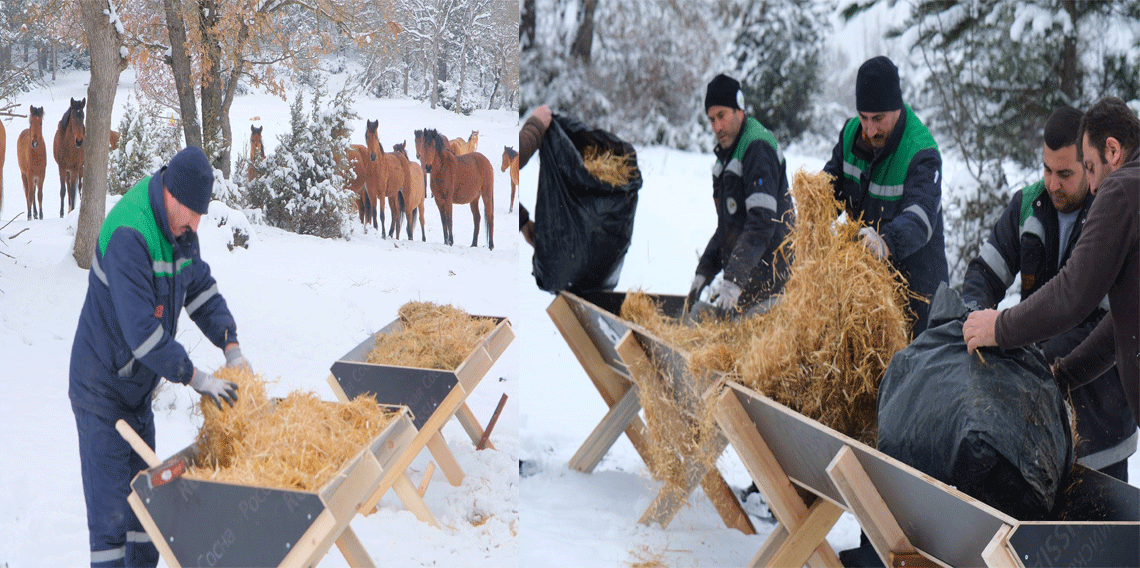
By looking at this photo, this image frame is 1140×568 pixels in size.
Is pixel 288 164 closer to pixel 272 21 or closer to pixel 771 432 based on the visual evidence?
pixel 272 21

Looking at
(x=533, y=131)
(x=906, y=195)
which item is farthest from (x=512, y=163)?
(x=906, y=195)

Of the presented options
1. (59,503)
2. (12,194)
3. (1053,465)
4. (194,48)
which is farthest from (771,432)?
(12,194)

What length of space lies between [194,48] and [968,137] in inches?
240

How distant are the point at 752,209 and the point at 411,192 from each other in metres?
1.63

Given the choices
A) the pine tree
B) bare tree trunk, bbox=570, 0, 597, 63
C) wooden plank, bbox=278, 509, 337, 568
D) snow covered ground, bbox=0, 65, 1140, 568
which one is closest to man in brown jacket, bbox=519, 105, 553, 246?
snow covered ground, bbox=0, 65, 1140, 568

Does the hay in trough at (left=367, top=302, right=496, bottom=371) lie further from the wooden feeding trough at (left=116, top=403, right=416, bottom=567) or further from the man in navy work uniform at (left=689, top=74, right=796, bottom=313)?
the wooden feeding trough at (left=116, top=403, right=416, bottom=567)

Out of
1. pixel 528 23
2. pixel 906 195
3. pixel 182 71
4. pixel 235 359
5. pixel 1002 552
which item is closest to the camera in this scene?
pixel 1002 552

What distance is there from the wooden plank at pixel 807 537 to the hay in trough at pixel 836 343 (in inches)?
11.7

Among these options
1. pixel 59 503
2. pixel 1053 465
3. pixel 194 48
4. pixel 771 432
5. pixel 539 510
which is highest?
pixel 194 48

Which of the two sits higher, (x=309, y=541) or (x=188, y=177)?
Result: (x=188, y=177)

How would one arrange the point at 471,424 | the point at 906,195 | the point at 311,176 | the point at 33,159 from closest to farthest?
the point at 906,195 → the point at 33,159 → the point at 311,176 → the point at 471,424

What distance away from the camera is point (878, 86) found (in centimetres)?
270

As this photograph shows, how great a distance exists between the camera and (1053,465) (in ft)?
5.89

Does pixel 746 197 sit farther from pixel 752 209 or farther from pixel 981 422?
pixel 981 422
